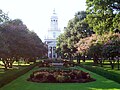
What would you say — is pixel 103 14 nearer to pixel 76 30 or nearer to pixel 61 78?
pixel 61 78

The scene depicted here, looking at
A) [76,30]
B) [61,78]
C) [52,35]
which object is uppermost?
[52,35]

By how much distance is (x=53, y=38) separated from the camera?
166000mm

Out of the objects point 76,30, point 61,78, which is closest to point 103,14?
point 61,78

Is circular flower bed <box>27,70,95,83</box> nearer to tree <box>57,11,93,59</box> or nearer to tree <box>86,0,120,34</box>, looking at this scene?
tree <box>86,0,120,34</box>

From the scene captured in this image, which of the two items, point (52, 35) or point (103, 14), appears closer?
point (103, 14)

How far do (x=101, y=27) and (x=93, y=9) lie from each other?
2228 mm

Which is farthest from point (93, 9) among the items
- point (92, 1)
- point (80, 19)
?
point (80, 19)

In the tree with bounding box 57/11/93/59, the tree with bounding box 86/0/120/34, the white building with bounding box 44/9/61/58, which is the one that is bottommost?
the tree with bounding box 86/0/120/34

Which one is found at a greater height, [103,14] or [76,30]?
[76,30]

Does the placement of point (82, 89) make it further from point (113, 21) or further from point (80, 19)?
point (80, 19)

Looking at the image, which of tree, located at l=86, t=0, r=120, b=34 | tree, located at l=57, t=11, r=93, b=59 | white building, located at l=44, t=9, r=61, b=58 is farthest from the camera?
white building, located at l=44, t=9, r=61, b=58

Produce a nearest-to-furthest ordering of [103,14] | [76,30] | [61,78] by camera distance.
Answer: [61,78]
[103,14]
[76,30]

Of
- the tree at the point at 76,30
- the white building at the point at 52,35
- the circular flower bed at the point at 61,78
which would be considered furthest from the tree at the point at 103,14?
the white building at the point at 52,35

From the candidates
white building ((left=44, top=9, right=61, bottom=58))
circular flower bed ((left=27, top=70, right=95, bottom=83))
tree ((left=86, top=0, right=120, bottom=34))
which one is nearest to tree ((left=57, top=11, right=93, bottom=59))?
tree ((left=86, top=0, right=120, bottom=34))
